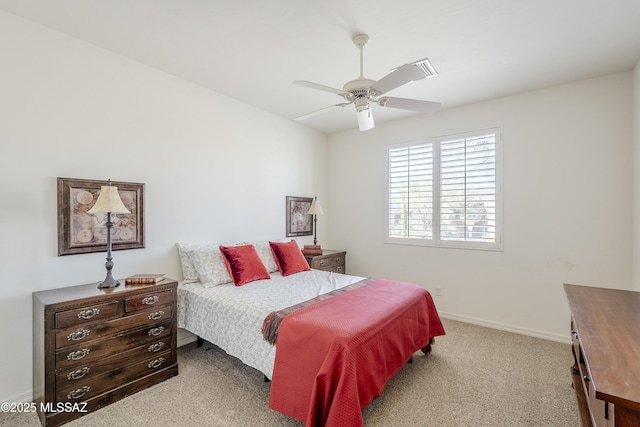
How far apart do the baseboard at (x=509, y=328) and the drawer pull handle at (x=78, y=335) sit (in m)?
3.79

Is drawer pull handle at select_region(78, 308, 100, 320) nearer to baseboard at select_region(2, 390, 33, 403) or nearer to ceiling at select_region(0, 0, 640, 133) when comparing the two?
baseboard at select_region(2, 390, 33, 403)

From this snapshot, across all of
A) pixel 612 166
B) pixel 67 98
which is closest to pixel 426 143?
pixel 612 166

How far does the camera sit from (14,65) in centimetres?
212

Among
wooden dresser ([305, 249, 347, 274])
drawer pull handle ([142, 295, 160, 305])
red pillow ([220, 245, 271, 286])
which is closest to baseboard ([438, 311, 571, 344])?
wooden dresser ([305, 249, 347, 274])

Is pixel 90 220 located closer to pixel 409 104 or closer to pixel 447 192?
pixel 409 104

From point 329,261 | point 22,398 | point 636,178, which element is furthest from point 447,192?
point 22,398

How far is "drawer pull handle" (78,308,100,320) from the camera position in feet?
6.59

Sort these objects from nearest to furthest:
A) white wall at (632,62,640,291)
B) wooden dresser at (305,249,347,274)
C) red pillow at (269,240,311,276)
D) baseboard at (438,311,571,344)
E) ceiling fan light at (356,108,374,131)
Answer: ceiling fan light at (356,108,374,131) < white wall at (632,62,640,291) < baseboard at (438,311,571,344) < red pillow at (269,240,311,276) < wooden dresser at (305,249,347,274)

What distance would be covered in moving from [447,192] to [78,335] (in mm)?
3943

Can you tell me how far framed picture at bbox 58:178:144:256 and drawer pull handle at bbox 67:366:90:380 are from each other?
888 millimetres

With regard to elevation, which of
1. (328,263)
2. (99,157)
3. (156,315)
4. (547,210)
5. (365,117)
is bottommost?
(156,315)

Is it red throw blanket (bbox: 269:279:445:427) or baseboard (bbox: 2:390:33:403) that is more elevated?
red throw blanket (bbox: 269:279:445:427)

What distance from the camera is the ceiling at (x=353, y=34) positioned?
6.58 feet

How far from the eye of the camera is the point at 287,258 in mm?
3521
